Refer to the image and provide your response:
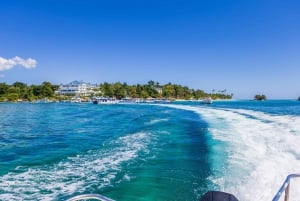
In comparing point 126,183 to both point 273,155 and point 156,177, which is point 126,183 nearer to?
point 156,177

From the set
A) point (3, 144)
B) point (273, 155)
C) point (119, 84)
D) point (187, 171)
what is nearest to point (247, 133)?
point (273, 155)

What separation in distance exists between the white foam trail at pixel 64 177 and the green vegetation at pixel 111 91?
385 ft

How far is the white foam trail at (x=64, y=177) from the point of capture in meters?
6.66

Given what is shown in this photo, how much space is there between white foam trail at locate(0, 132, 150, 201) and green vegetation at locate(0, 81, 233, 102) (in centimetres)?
11721

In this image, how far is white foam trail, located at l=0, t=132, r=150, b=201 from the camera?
666 centimetres

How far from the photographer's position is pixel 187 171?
8375mm

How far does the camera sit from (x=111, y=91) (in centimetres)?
13500

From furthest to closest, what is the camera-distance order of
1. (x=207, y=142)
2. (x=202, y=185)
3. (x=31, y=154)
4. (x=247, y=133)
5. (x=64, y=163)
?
1. (x=247, y=133)
2. (x=207, y=142)
3. (x=31, y=154)
4. (x=64, y=163)
5. (x=202, y=185)

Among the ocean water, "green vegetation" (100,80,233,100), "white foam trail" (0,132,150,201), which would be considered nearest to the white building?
"green vegetation" (100,80,233,100)

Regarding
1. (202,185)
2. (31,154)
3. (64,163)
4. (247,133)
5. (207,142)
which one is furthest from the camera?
(247,133)

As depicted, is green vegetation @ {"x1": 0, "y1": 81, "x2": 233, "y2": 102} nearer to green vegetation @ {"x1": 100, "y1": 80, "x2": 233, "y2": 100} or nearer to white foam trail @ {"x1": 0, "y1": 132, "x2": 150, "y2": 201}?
green vegetation @ {"x1": 100, "y1": 80, "x2": 233, "y2": 100}

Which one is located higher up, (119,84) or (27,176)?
(119,84)

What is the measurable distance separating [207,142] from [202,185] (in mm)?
6219

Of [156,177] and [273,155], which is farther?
[273,155]
